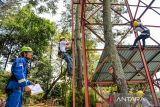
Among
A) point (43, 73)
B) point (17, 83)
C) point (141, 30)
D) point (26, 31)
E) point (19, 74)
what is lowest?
point (17, 83)

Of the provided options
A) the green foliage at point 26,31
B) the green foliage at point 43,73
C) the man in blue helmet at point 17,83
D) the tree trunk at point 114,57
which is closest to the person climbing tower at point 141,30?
the tree trunk at point 114,57

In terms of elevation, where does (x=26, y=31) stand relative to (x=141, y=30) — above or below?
above

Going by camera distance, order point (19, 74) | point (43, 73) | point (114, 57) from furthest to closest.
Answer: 1. point (43, 73)
2. point (114, 57)
3. point (19, 74)

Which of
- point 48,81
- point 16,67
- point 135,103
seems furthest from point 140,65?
point 48,81

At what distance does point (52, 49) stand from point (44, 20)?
9464 mm

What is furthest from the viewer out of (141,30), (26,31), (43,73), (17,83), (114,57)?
(43,73)

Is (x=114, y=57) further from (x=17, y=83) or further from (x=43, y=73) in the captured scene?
(x=43, y=73)

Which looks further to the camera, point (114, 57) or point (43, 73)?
point (43, 73)

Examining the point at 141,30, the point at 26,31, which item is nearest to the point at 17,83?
the point at 141,30

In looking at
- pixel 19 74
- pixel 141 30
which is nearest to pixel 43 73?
pixel 141 30

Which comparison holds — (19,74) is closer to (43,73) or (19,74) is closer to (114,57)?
(114,57)

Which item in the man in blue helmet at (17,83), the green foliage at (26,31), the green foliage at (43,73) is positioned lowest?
the man in blue helmet at (17,83)

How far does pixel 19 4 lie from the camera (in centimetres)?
2030

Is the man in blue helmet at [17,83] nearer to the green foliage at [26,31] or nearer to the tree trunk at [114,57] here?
the tree trunk at [114,57]
